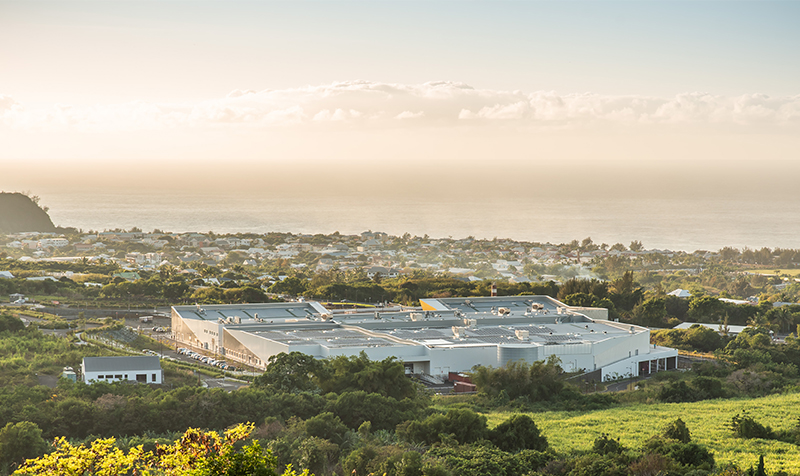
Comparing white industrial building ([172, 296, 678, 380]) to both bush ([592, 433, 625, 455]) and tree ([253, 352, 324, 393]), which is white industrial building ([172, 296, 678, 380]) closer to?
tree ([253, 352, 324, 393])

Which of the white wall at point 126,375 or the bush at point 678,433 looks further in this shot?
the white wall at point 126,375

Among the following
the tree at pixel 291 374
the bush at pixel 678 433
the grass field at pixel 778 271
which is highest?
the grass field at pixel 778 271

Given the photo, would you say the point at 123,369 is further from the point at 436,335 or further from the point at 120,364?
the point at 436,335

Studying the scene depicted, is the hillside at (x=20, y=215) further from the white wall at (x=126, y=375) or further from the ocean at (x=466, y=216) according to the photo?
the white wall at (x=126, y=375)

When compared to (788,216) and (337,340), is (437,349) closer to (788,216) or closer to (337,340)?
(337,340)

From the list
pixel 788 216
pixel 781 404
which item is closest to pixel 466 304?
pixel 781 404


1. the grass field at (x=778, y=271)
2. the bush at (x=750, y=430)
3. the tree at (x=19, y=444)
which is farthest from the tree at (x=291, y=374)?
the grass field at (x=778, y=271)

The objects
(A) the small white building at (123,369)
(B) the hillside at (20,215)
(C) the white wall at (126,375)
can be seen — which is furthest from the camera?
(B) the hillside at (20,215)

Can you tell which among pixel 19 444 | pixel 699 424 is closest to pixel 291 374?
pixel 19 444
